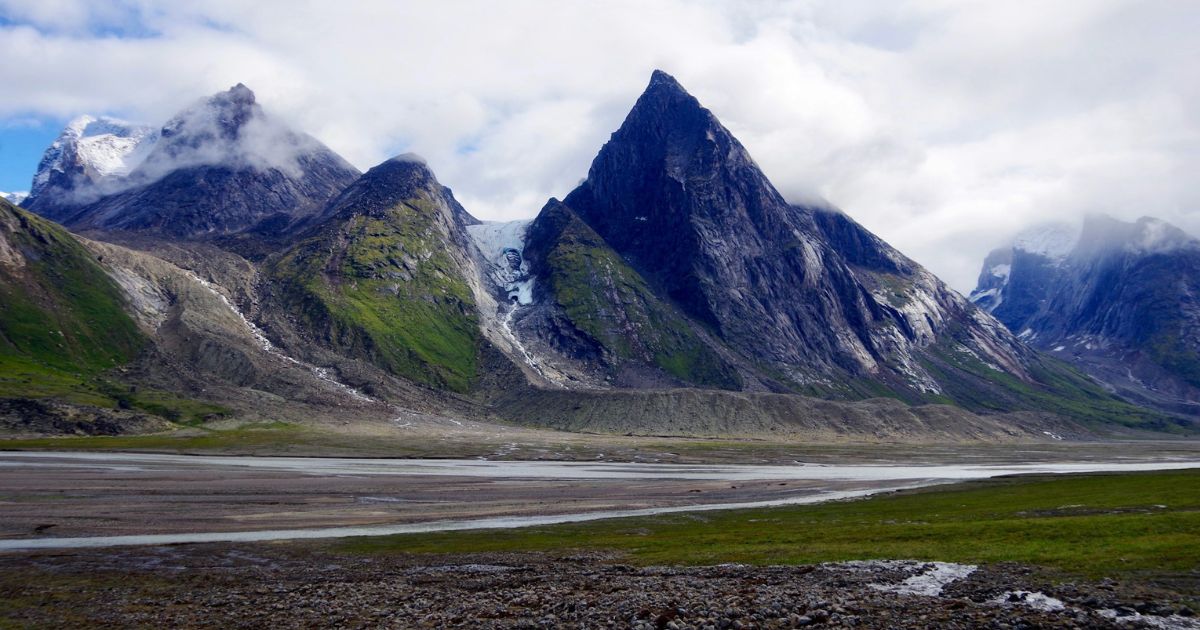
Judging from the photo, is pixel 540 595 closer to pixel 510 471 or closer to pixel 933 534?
pixel 933 534

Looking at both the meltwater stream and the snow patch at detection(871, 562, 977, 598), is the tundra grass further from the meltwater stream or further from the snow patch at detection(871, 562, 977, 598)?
the meltwater stream

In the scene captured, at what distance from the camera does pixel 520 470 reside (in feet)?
397

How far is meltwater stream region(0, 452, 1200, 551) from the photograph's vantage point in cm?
A: 5950

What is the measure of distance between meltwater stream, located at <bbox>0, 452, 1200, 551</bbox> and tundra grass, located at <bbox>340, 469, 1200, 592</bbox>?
5.95 m

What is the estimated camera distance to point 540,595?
101 ft

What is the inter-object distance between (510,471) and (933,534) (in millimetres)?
83783

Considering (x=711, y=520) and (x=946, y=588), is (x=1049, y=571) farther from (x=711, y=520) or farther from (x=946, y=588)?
(x=711, y=520)

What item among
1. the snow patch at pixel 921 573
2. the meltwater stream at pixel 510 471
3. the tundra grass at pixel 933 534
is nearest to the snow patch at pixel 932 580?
the snow patch at pixel 921 573

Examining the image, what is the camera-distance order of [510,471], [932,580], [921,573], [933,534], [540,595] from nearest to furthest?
[932,580]
[540,595]
[921,573]
[933,534]
[510,471]

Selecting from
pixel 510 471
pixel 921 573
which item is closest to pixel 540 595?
pixel 921 573

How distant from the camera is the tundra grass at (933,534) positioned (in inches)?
1264

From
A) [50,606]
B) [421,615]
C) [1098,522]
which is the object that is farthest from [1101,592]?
[50,606]

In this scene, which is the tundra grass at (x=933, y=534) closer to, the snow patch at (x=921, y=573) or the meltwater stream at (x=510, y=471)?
the snow patch at (x=921, y=573)

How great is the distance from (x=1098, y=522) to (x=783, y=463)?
10916cm
